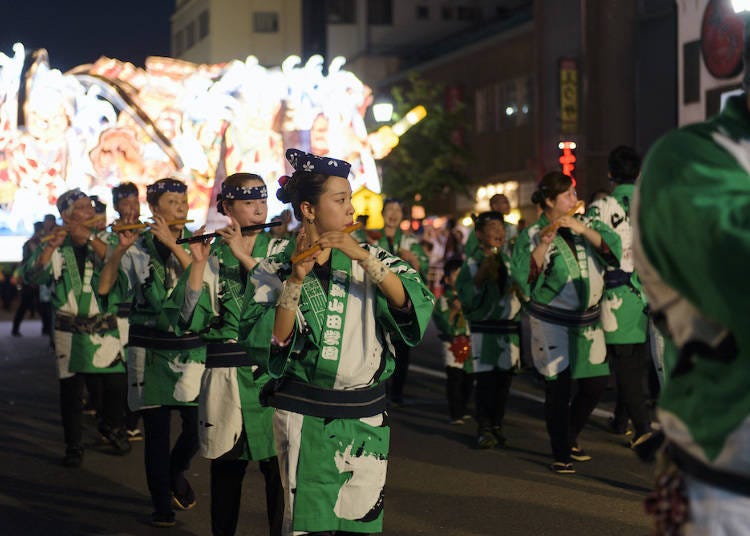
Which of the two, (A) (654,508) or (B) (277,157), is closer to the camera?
(A) (654,508)

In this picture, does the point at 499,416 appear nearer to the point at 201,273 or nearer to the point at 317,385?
the point at 201,273

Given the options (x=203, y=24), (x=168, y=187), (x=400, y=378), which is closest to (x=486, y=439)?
(x=400, y=378)

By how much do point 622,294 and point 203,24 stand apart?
78068mm

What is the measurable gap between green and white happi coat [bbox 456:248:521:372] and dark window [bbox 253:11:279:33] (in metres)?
74.4

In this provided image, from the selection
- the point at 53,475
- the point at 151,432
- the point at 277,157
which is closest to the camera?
the point at 151,432

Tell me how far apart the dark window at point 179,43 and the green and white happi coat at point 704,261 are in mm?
89189

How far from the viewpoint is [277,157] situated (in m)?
38.2

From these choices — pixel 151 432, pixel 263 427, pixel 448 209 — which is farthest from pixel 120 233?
pixel 448 209

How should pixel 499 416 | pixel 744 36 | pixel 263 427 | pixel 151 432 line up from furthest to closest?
pixel 499 416 < pixel 151 432 < pixel 263 427 < pixel 744 36

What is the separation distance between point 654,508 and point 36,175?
37.5 meters

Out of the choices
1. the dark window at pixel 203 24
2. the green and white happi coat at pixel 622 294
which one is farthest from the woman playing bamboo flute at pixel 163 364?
the dark window at pixel 203 24

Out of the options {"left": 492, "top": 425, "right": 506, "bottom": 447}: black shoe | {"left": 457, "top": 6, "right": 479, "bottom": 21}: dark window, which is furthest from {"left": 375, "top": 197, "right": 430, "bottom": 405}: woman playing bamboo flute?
{"left": 457, "top": 6, "right": 479, "bottom": 21}: dark window

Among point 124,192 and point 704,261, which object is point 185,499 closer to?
point 124,192

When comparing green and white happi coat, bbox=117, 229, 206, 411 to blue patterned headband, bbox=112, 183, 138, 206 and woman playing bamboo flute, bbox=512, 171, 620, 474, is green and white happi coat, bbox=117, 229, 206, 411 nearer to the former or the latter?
blue patterned headband, bbox=112, 183, 138, 206
